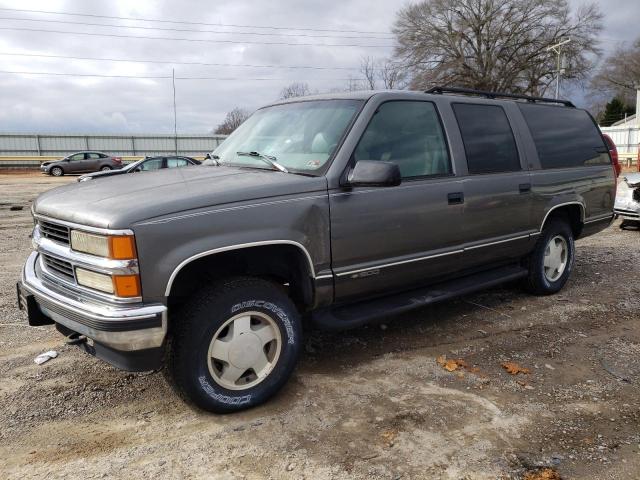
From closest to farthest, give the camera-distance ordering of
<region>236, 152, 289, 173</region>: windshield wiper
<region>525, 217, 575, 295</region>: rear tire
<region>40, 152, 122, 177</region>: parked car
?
1. <region>236, 152, 289, 173</region>: windshield wiper
2. <region>525, 217, 575, 295</region>: rear tire
3. <region>40, 152, 122, 177</region>: parked car

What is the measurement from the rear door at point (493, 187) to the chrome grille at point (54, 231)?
2.87m

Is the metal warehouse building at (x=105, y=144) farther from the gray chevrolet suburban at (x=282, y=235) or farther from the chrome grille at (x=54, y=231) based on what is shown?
Result: the chrome grille at (x=54, y=231)

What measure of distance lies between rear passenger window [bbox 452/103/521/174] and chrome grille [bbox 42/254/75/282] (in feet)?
9.96

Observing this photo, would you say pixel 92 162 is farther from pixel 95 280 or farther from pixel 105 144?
pixel 95 280

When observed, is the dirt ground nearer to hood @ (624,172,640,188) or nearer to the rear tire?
the rear tire

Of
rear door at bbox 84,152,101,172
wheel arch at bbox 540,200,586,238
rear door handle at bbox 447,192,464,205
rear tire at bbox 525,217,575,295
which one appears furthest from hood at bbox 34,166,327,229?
rear door at bbox 84,152,101,172

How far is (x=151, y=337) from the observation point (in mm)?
2781

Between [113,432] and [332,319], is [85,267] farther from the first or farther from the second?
[332,319]

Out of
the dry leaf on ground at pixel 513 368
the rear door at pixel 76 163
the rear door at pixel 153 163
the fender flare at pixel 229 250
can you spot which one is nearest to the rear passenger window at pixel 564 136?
the dry leaf on ground at pixel 513 368

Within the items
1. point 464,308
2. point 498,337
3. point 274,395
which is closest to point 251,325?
point 274,395

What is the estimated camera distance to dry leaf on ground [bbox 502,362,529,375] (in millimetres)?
3787

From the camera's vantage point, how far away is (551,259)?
5.52 m

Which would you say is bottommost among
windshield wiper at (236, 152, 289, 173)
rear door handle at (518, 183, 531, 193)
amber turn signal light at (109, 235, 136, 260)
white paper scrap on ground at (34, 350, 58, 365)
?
white paper scrap on ground at (34, 350, 58, 365)

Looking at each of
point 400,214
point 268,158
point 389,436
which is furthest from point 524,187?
point 389,436
